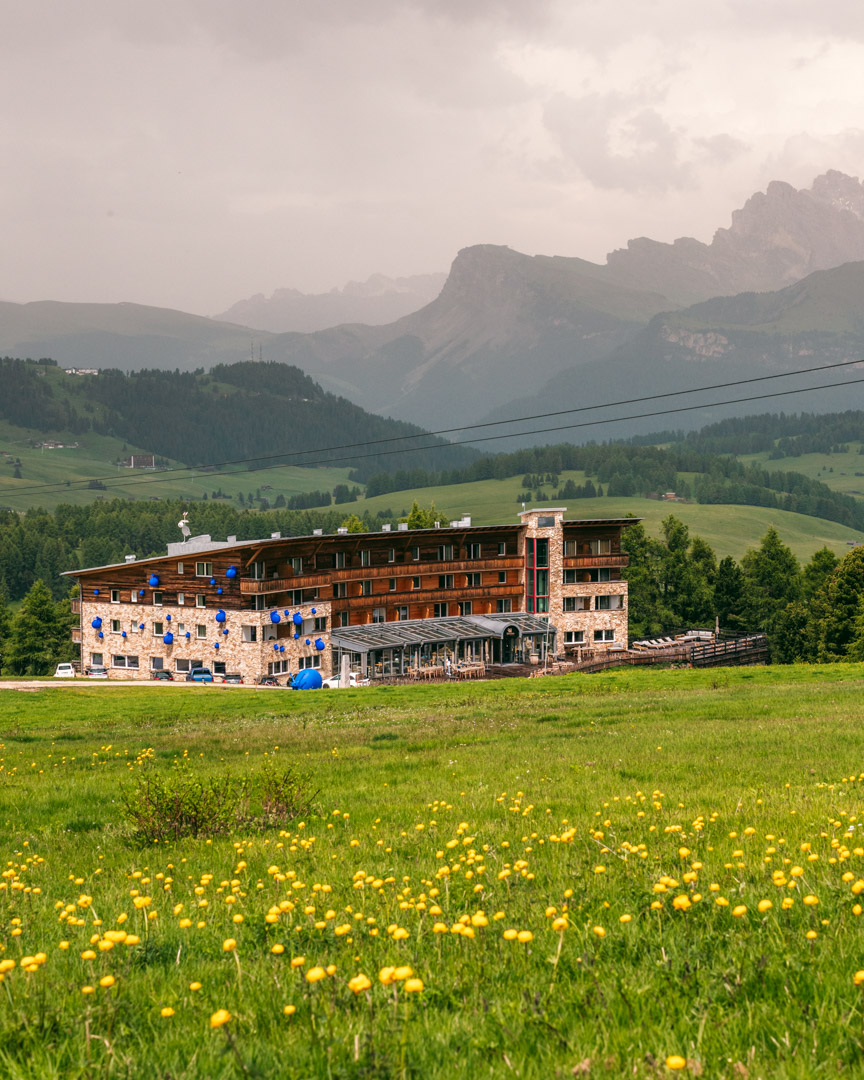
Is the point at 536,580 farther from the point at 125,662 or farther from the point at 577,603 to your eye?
the point at 125,662

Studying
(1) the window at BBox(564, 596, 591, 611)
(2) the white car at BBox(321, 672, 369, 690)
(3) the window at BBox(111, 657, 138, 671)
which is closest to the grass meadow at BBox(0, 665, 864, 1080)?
(2) the white car at BBox(321, 672, 369, 690)

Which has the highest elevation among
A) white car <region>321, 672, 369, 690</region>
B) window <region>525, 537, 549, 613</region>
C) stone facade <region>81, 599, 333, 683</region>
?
window <region>525, 537, 549, 613</region>

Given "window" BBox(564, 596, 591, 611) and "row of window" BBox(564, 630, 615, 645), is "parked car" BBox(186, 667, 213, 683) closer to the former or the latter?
"row of window" BBox(564, 630, 615, 645)

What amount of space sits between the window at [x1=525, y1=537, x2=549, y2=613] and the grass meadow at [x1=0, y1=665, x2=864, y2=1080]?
83.0m

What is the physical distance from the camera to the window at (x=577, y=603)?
102812mm

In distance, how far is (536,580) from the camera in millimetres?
101938

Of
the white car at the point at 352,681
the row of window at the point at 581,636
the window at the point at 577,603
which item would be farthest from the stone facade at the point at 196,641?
the row of window at the point at 581,636

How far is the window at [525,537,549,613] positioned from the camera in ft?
334

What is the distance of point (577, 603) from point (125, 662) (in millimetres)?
48265

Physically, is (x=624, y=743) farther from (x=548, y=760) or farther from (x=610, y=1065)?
(x=610, y=1065)

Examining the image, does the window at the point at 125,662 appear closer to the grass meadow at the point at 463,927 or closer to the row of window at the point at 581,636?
the row of window at the point at 581,636

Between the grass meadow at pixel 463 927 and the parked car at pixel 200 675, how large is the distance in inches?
2523

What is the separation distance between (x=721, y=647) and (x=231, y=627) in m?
49.2

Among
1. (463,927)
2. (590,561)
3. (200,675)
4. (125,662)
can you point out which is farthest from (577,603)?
(463,927)
